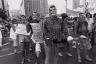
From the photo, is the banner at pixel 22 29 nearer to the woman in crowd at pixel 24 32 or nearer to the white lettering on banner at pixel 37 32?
the woman in crowd at pixel 24 32

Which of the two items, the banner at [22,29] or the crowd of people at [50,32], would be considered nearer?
the crowd of people at [50,32]

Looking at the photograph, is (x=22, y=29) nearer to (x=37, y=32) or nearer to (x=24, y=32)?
(x=24, y=32)

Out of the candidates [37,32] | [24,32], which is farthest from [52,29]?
[24,32]

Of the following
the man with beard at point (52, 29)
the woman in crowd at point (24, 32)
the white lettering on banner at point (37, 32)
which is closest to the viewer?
the man with beard at point (52, 29)

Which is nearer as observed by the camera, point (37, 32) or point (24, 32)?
point (37, 32)

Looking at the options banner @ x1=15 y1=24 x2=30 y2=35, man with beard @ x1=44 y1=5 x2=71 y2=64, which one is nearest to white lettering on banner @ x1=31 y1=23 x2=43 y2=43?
banner @ x1=15 y1=24 x2=30 y2=35

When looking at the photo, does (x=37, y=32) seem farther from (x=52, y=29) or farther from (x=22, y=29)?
(x=52, y=29)

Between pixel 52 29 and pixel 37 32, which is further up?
pixel 52 29

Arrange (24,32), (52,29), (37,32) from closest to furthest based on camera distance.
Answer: (52,29) < (37,32) < (24,32)

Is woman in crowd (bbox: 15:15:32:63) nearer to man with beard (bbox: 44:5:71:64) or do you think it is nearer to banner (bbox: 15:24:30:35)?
banner (bbox: 15:24:30:35)

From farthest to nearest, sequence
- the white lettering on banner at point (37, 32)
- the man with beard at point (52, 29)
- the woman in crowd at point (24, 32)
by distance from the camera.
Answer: the woman in crowd at point (24, 32)
the white lettering on banner at point (37, 32)
the man with beard at point (52, 29)

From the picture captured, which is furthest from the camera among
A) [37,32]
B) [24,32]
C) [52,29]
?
[24,32]

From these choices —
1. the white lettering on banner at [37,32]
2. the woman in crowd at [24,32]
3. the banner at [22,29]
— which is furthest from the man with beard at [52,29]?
the banner at [22,29]

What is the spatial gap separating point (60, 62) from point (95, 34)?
3891 mm
